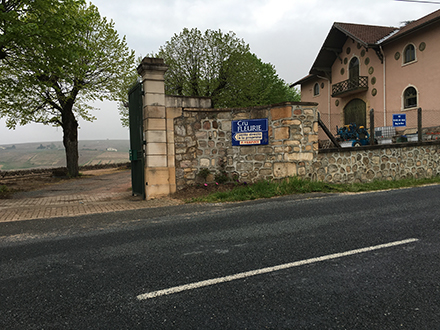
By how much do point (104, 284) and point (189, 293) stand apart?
97 cm

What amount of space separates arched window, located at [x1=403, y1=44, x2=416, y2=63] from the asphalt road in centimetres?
1962

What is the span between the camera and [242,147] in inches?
399

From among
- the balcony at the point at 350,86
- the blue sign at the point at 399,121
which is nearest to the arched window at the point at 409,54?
the balcony at the point at 350,86

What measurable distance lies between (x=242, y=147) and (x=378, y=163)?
213 inches

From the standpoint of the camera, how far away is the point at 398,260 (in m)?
3.67

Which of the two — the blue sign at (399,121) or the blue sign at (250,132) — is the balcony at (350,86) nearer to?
the blue sign at (399,121)

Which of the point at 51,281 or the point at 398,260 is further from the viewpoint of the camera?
the point at 398,260

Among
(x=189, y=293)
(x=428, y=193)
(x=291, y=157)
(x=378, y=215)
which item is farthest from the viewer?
(x=291, y=157)

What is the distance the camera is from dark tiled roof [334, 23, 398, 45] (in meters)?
24.5

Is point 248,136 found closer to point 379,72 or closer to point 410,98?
point 410,98

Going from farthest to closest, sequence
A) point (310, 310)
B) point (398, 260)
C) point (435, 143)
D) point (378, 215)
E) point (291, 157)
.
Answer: point (435, 143) → point (291, 157) → point (378, 215) → point (398, 260) → point (310, 310)

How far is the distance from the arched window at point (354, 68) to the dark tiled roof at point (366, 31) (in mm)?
1965

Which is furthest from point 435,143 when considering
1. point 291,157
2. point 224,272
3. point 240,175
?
point 224,272

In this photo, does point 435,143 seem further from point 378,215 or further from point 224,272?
point 224,272
